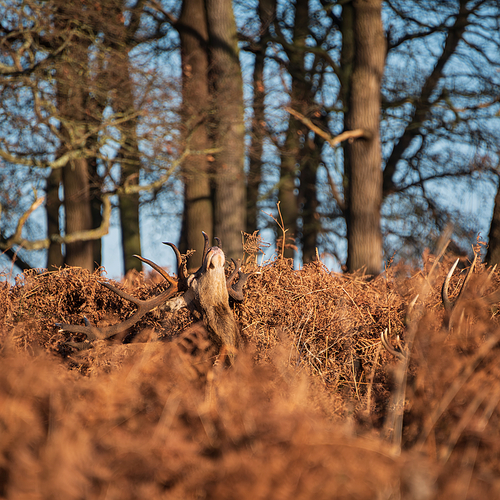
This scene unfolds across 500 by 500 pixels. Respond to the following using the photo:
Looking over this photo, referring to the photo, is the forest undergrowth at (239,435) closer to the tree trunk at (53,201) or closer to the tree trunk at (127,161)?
the tree trunk at (127,161)

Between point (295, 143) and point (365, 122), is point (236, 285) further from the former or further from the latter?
point (295, 143)

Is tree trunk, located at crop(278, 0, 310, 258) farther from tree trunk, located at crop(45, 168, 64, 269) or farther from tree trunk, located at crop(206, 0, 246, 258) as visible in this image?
tree trunk, located at crop(45, 168, 64, 269)

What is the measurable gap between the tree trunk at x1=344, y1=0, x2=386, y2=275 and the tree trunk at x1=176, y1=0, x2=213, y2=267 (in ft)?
10.7

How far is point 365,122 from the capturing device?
933 cm

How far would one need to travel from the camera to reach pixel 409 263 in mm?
5301

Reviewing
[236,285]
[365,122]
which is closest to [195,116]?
[365,122]

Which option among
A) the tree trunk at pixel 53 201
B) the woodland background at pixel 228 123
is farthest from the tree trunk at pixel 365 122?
the tree trunk at pixel 53 201

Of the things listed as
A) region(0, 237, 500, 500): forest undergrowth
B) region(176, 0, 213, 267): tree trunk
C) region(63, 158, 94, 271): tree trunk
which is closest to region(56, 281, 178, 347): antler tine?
region(0, 237, 500, 500): forest undergrowth

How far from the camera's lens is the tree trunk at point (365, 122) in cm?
916

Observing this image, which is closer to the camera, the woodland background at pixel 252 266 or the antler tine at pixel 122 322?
the woodland background at pixel 252 266

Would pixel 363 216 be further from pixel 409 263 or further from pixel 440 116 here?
pixel 440 116

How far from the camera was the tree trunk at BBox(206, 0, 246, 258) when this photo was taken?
37.4 ft

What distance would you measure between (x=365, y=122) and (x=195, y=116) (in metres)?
3.63

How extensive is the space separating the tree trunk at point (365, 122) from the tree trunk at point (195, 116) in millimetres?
3262
